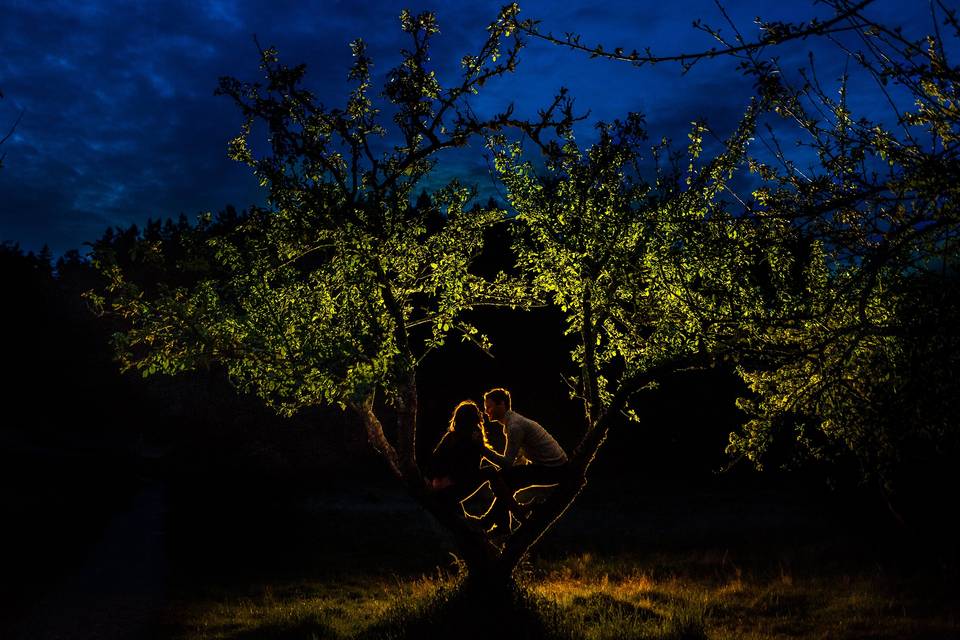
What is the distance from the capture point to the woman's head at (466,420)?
11.3m

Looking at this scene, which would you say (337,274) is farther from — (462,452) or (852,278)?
(852,278)

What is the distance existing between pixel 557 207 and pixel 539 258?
34.6 inches

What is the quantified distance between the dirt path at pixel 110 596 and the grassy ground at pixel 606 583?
522 mm

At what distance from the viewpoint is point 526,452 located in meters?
11.7

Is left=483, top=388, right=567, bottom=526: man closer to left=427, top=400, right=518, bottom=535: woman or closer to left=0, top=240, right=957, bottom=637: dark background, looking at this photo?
left=427, top=400, right=518, bottom=535: woman

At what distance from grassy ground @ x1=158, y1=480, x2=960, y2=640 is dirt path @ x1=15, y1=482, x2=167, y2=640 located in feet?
1.71

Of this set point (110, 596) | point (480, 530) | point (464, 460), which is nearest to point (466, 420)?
point (464, 460)

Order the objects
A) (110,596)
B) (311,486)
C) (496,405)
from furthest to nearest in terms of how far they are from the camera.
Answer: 1. (311,486)
2. (110,596)
3. (496,405)

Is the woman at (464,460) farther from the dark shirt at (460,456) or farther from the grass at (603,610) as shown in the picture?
the grass at (603,610)

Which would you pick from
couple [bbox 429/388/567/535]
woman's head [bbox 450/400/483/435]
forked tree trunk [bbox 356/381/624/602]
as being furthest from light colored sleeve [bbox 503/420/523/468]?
forked tree trunk [bbox 356/381/624/602]

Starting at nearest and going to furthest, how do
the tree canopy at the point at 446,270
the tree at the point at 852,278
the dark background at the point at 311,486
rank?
1. the tree at the point at 852,278
2. the tree canopy at the point at 446,270
3. the dark background at the point at 311,486

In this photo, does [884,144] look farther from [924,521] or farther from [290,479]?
[290,479]

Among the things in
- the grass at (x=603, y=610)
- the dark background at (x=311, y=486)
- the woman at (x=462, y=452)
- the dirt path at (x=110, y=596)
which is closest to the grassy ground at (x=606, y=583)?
the grass at (x=603, y=610)

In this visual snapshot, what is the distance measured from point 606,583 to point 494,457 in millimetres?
4691
